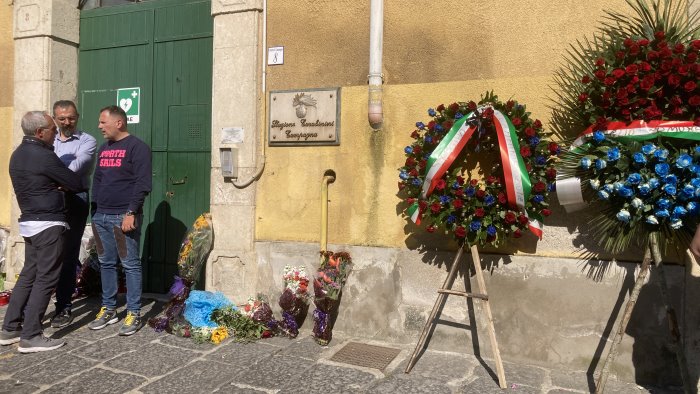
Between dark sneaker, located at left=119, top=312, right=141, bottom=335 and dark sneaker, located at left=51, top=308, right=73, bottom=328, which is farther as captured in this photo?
dark sneaker, located at left=51, top=308, right=73, bottom=328

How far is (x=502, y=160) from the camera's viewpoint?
377cm

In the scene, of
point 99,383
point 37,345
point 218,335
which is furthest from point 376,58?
point 37,345

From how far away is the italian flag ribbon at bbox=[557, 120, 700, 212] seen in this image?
11.0ft

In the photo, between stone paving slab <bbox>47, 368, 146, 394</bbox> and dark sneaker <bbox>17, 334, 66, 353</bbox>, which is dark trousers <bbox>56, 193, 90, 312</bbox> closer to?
dark sneaker <bbox>17, 334, 66, 353</bbox>

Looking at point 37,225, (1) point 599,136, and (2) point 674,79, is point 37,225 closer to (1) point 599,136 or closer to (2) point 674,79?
(1) point 599,136

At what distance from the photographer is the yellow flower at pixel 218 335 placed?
4.48 meters

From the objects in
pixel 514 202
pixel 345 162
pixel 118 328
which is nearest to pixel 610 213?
pixel 514 202

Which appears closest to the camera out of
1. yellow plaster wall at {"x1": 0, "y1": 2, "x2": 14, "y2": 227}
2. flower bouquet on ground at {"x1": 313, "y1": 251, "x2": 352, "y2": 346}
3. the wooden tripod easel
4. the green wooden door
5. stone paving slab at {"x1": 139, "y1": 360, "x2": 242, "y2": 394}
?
stone paving slab at {"x1": 139, "y1": 360, "x2": 242, "y2": 394}

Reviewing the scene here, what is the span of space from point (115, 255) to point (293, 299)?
1662mm

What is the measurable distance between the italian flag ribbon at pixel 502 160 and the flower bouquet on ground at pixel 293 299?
1.22 m

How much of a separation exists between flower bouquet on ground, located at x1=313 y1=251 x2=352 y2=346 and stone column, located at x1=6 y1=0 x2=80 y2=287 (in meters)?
3.83

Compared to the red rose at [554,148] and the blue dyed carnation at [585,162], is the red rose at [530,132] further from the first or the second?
the blue dyed carnation at [585,162]

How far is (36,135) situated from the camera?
4.27 m

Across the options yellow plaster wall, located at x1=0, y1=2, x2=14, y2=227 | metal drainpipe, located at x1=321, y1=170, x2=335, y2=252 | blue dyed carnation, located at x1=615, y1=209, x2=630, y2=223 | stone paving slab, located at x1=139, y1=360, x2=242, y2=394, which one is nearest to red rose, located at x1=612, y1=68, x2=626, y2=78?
blue dyed carnation, located at x1=615, y1=209, x2=630, y2=223
